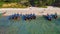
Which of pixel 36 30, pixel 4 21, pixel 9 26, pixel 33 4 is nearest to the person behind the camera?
pixel 36 30

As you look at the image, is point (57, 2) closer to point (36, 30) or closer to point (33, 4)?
point (33, 4)

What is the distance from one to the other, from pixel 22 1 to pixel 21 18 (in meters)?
7.69

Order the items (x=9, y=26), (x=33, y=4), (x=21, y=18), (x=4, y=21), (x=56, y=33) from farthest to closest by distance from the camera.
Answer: (x=33, y=4), (x=21, y=18), (x=4, y=21), (x=9, y=26), (x=56, y=33)

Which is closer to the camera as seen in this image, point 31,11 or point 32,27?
point 32,27

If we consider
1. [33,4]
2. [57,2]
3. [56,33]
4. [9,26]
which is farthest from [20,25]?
[57,2]

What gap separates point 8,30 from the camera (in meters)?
19.6

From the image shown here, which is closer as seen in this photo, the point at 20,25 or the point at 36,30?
the point at 36,30

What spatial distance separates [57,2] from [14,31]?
15.2 m

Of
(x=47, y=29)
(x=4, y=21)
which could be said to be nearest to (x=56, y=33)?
(x=47, y=29)

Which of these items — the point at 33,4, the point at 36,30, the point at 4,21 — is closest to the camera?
the point at 36,30

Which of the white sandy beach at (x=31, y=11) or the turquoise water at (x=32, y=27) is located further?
the white sandy beach at (x=31, y=11)

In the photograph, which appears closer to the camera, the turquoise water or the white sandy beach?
the turquoise water

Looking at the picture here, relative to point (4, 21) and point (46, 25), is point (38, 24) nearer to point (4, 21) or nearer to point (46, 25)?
point (46, 25)

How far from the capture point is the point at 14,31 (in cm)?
1930
